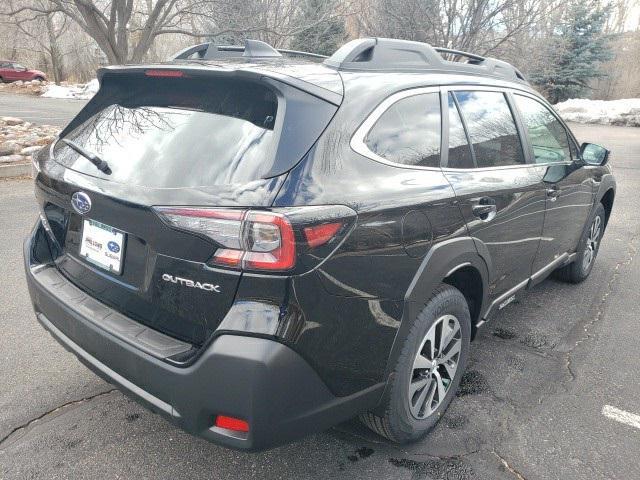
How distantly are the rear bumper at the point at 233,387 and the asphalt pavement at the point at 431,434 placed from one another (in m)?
0.49

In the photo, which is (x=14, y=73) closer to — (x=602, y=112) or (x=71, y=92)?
(x=71, y=92)

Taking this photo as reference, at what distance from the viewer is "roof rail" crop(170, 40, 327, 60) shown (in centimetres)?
263

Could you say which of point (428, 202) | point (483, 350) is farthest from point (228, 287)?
point (483, 350)

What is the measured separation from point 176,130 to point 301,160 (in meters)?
0.62

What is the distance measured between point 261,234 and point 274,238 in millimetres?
46

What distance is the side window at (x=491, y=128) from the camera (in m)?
2.80

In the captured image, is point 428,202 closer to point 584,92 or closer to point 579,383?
point 579,383

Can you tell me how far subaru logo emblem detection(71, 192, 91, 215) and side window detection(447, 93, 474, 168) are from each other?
1.63 m

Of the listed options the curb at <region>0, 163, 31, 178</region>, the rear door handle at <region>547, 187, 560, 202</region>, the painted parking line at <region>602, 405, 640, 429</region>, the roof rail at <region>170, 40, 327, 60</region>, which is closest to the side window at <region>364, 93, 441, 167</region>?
the roof rail at <region>170, 40, 327, 60</region>

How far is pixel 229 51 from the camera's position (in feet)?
10.5

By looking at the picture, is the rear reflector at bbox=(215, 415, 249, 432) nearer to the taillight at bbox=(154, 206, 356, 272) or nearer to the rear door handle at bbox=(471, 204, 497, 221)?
the taillight at bbox=(154, 206, 356, 272)

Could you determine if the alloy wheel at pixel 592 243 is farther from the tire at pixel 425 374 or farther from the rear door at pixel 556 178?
the tire at pixel 425 374

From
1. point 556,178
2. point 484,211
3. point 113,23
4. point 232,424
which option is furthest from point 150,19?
point 232,424

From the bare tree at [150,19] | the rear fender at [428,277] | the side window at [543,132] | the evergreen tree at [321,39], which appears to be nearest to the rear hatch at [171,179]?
the rear fender at [428,277]
